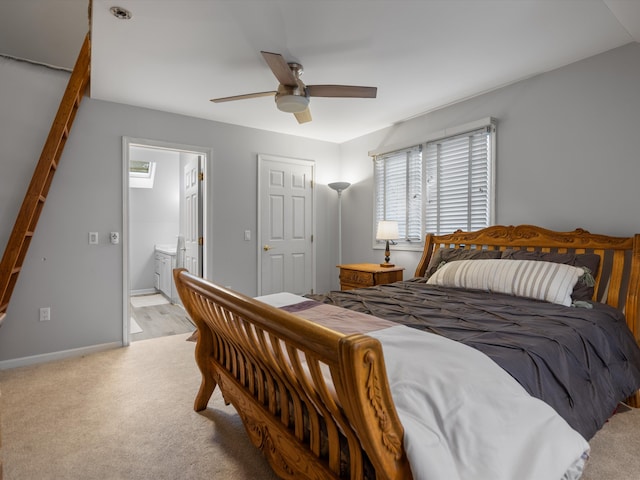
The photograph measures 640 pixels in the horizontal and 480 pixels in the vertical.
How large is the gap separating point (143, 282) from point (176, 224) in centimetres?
125

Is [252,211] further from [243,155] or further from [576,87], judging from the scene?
[576,87]

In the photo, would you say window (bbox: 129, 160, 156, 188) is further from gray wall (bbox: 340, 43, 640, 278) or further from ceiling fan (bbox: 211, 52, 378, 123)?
gray wall (bbox: 340, 43, 640, 278)

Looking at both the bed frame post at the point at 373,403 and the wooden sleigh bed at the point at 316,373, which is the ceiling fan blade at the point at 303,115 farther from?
the bed frame post at the point at 373,403

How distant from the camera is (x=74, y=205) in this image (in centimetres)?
322

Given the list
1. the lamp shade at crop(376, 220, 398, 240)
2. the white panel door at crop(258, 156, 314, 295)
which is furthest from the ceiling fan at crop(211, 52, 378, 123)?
the white panel door at crop(258, 156, 314, 295)

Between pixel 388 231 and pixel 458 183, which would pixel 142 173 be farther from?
pixel 458 183

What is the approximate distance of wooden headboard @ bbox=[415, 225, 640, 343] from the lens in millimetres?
2203

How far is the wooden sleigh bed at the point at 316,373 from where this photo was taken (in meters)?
0.80

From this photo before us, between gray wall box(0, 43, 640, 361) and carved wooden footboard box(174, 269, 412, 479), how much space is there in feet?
6.34

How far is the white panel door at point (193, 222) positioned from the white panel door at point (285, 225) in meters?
0.75

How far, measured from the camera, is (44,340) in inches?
122

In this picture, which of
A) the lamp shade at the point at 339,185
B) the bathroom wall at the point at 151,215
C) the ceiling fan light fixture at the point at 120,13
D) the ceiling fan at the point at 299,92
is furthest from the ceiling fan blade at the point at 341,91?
the bathroom wall at the point at 151,215

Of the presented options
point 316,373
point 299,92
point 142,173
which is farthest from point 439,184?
point 142,173

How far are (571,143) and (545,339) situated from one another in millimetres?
1960
